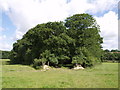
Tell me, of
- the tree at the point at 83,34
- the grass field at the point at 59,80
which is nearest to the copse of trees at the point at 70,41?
the tree at the point at 83,34

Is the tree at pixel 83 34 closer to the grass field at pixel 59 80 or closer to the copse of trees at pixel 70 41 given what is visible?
the copse of trees at pixel 70 41

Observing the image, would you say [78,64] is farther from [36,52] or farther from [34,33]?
[34,33]

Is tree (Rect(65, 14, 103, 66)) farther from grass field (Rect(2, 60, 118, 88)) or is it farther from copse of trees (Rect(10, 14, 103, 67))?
grass field (Rect(2, 60, 118, 88))

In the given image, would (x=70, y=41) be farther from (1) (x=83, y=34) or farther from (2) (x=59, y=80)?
(2) (x=59, y=80)

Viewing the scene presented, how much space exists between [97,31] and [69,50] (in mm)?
7762

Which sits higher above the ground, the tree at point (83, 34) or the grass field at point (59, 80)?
the tree at point (83, 34)

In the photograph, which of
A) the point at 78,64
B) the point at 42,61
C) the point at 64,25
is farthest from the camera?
the point at 64,25

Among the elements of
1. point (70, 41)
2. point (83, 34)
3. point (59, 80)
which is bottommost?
point (59, 80)

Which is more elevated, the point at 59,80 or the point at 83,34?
the point at 83,34

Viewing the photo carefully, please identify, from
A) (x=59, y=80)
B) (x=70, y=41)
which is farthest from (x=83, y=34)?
(x=59, y=80)

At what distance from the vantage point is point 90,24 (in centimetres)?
2850

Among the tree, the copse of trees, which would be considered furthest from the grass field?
the tree

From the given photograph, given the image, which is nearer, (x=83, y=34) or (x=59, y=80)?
(x=59, y=80)

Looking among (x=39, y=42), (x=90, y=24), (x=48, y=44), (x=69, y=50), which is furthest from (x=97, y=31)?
(x=39, y=42)
